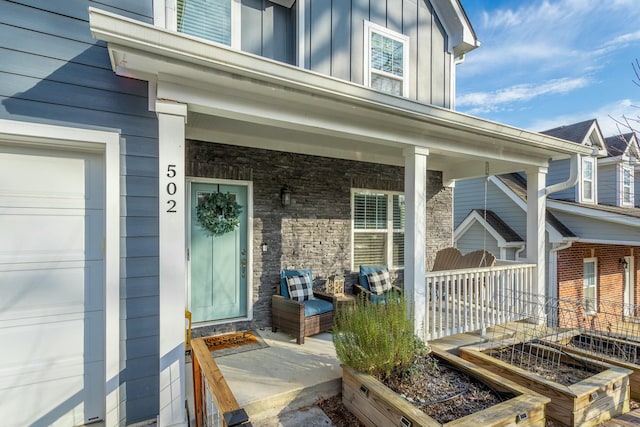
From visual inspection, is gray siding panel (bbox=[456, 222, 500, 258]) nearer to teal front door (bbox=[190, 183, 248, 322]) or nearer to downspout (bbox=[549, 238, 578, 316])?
downspout (bbox=[549, 238, 578, 316])

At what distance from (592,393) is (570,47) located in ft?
21.7

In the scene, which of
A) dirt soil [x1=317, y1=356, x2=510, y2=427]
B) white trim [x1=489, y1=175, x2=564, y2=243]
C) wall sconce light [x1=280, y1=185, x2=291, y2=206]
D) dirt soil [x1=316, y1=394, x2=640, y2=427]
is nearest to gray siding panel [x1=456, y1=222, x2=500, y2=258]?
white trim [x1=489, y1=175, x2=564, y2=243]

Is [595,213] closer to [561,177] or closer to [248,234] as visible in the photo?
[561,177]

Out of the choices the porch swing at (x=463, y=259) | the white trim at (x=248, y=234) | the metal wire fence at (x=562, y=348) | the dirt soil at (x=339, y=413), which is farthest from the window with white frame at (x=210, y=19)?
the metal wire fence at (x=562, y=348)

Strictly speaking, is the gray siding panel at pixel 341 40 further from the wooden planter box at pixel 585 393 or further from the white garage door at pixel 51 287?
the wooden planter box at pixel 585 393

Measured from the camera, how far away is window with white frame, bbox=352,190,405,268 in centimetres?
557

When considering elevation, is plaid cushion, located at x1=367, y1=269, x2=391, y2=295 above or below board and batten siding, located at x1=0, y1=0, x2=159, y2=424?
below

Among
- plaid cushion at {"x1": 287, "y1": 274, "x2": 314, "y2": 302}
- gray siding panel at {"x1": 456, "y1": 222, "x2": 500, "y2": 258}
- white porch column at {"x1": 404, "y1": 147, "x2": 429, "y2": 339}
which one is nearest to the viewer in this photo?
white porch column at {"x1": 404, "y1": 147, "x2": 429, "y2": 339}

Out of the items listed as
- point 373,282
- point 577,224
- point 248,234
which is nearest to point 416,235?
point 373,282

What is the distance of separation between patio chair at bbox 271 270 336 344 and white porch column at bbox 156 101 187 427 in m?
1.78

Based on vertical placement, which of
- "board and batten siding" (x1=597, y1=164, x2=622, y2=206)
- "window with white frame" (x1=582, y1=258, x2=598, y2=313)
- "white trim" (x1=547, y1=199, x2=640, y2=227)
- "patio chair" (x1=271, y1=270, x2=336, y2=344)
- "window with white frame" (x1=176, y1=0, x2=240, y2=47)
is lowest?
"window with white frame" (x1=582, y1=258, x2=598, y2=313)

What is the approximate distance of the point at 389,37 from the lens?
496 centimetres

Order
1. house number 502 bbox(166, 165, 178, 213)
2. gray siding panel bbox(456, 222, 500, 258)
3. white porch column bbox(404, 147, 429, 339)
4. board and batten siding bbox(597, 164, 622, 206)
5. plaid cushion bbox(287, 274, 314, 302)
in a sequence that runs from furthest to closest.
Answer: board and batten siding bbox(597, 164, 622, 206)
gray siding panel bbox(456, 222, 500, 258)
plaid cushion bbox(287, 274, 314, 302)
white porch column bbox(404, 147, 429, 339)
house number 502 bbox(166, 165, 178, 213)

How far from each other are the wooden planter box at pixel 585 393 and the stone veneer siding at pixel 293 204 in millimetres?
2777
